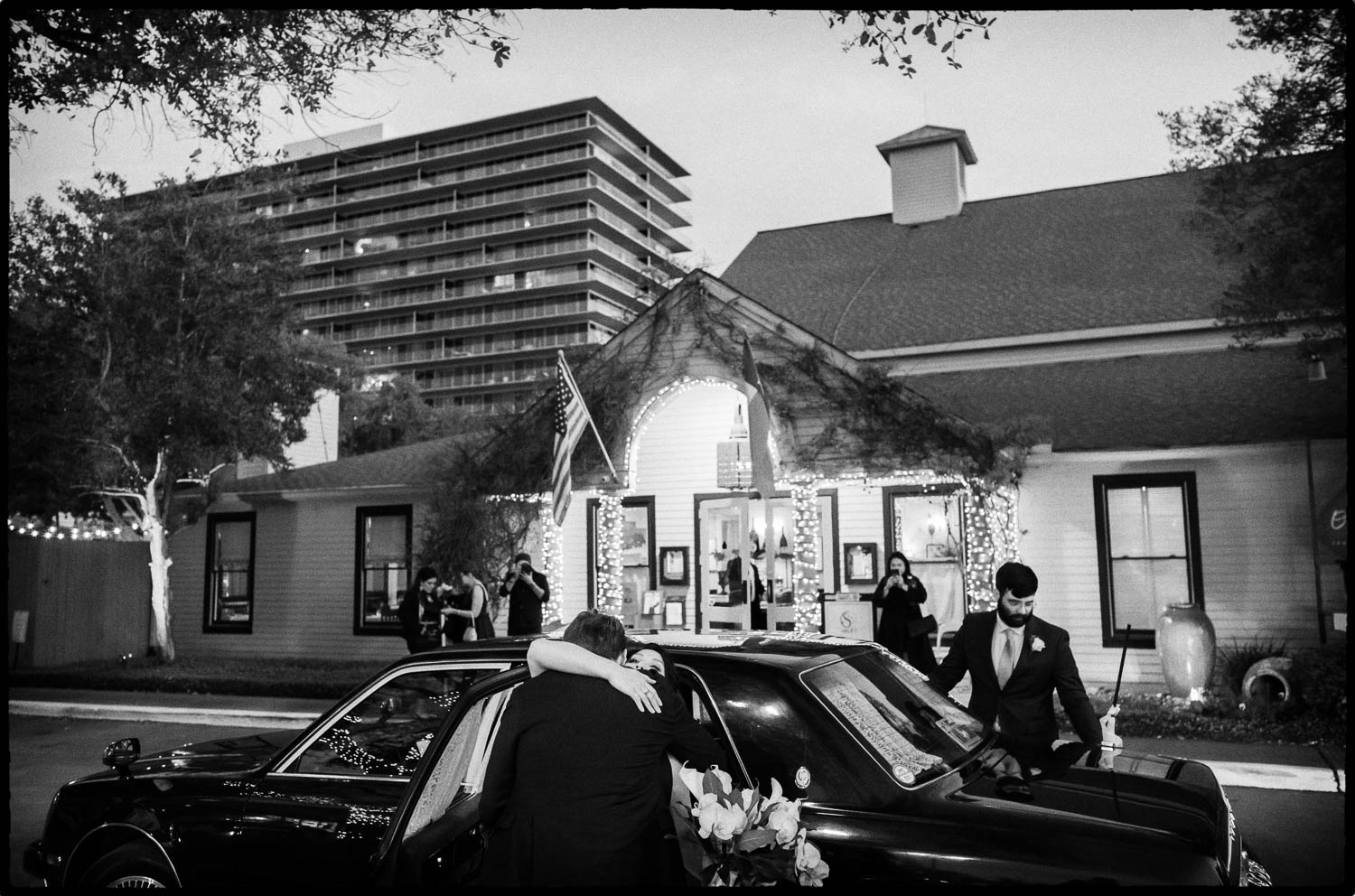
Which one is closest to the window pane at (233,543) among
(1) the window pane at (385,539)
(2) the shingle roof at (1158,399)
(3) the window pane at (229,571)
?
(3) the window pane at (229,571)

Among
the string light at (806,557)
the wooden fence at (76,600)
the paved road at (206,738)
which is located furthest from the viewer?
the wooden fence at (76,600)

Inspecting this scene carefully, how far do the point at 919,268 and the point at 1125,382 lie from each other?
19.0ft

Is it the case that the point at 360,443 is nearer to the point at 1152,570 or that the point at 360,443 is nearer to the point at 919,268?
the point at 919,268

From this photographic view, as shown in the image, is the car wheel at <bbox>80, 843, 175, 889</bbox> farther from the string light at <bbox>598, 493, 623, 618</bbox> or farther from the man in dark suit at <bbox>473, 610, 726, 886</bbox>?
the string light at <bbox>598, 493, 623, 618</bbox>

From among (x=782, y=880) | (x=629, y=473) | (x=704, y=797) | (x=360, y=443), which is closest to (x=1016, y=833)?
(x=782, y=880)

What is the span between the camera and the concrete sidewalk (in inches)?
334

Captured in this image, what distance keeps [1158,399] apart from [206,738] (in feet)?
43.3

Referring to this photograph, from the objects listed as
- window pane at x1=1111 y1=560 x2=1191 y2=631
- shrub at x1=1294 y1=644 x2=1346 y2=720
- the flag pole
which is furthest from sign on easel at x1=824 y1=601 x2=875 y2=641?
shrub at x1=1294 y1=644 x2=1346 y2=720

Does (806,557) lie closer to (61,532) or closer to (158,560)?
(158,560)

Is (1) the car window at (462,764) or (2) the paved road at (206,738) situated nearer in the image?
(1) the car window at (462,764)

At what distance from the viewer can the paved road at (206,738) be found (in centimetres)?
632

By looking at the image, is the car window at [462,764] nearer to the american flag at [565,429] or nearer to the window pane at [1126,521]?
the american flag at [565,429]

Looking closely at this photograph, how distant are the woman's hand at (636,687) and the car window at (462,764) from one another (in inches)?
25.7

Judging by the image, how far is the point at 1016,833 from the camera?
3299 millimetres
